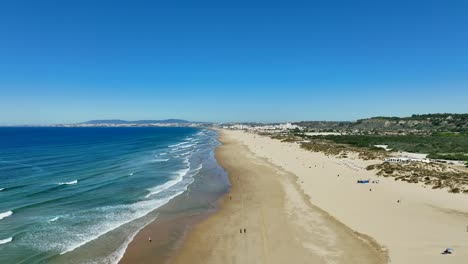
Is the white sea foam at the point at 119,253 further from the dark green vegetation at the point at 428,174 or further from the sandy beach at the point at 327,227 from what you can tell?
the dark green vegetation at the point at 428,174

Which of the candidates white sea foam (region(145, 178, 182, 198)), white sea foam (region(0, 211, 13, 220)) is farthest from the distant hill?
white sea foam (region(0, 211, 13, 220))

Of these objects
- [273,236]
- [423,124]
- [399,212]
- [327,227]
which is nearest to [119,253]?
[273,236]

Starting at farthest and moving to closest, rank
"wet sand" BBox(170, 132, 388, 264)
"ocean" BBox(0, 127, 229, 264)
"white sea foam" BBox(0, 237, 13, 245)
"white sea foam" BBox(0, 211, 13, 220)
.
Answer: "white sea foam" BBox(0, 211, 13, 220) < "white sea foam" BBox(0, 237, 13, 245) < "ocean" BBox(0, 127, 229, 264) < "wet sand" BBox(170, 132, 388, 264)

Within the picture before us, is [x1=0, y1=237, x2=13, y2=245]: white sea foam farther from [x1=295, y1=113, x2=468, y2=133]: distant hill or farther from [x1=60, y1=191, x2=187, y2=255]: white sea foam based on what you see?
[x1=295, y1=113, x2=468, y2=133]: distant hill

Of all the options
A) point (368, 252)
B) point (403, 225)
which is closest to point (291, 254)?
point (368, 252)

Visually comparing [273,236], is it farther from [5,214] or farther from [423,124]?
[423,124]

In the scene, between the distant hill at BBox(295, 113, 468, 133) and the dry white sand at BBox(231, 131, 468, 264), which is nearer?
the dry white sand at BBox(231, 131, 468, 264)

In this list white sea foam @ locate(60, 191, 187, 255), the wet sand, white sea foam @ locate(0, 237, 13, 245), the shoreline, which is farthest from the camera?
white sea foam @ locate(60, 191, 187, 255)

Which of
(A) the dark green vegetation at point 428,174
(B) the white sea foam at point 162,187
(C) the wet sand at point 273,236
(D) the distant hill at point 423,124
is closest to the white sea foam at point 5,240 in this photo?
(C) the wet sand at point 273,236
